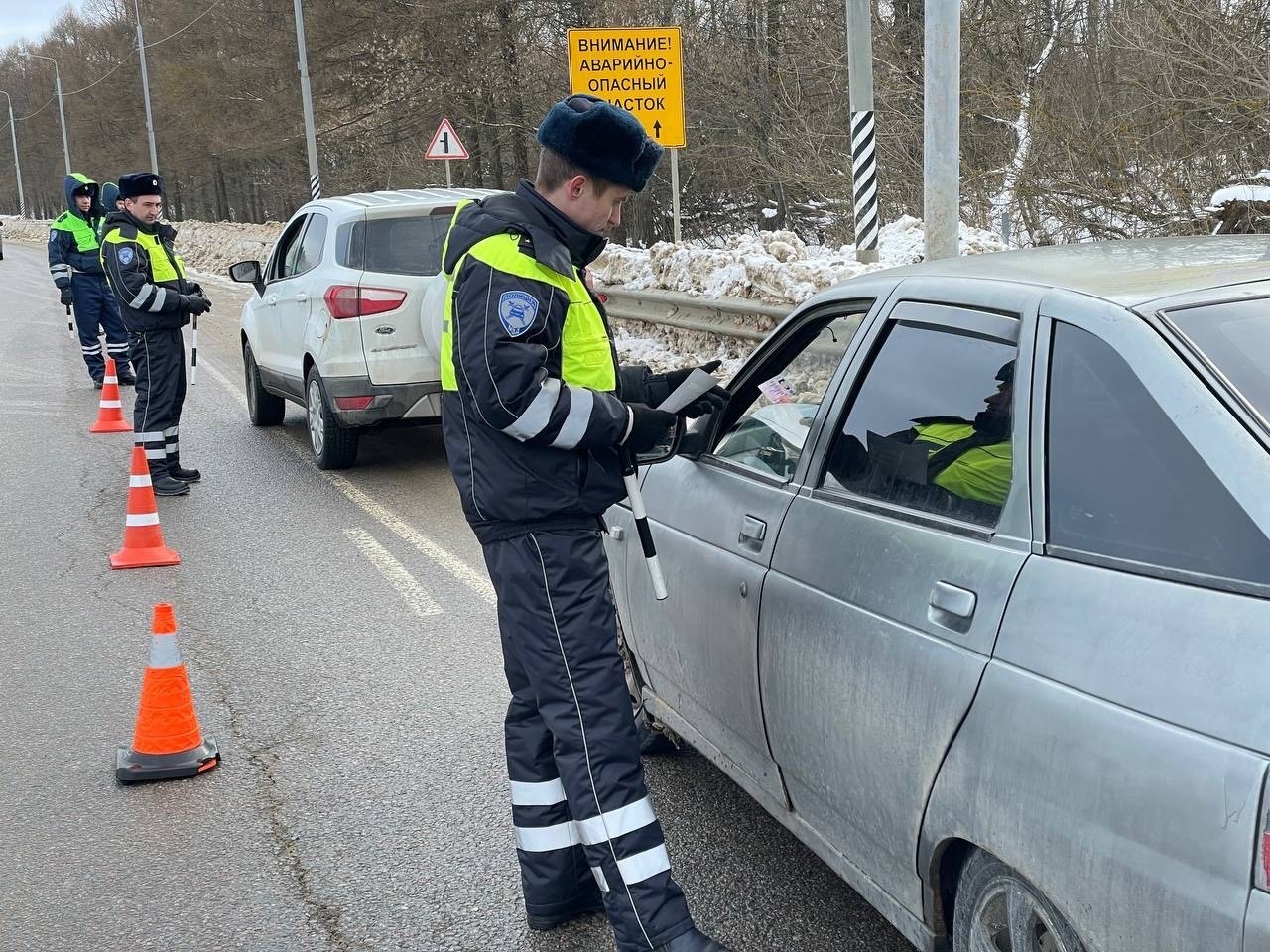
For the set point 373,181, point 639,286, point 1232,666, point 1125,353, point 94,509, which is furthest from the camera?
point 373,181

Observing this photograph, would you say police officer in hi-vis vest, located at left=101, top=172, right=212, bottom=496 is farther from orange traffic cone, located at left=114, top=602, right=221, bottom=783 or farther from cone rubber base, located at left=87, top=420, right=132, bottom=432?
orange traffic cone, located at left=114, top=602, right=221, bottom=783

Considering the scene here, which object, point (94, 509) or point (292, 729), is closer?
point (292, 729)

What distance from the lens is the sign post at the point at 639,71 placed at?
51.8 ft

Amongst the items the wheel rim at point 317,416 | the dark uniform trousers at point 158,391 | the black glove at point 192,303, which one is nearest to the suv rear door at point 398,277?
the wheel rim at point 317,416

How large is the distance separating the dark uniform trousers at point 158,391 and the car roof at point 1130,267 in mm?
6883

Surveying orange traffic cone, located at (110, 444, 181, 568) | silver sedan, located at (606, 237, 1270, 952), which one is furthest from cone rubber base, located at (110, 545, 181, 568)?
silver sedan, located at (606, 237, 1270, 952)

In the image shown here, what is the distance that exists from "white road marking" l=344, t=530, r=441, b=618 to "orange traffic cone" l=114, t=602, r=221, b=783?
1804mm

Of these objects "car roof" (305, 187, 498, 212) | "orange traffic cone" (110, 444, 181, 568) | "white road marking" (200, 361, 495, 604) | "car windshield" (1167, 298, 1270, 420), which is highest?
"car roof" (305, 187, 498, 212)

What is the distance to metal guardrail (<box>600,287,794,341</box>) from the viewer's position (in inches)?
429

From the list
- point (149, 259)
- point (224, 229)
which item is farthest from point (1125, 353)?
point (224, 229)

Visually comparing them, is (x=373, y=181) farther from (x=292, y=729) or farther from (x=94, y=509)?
(x=292, y=729)

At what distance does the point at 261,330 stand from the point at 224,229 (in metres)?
34.1

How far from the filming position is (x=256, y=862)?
13.1 feet

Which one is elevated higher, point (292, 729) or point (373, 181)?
point (373, 181)
